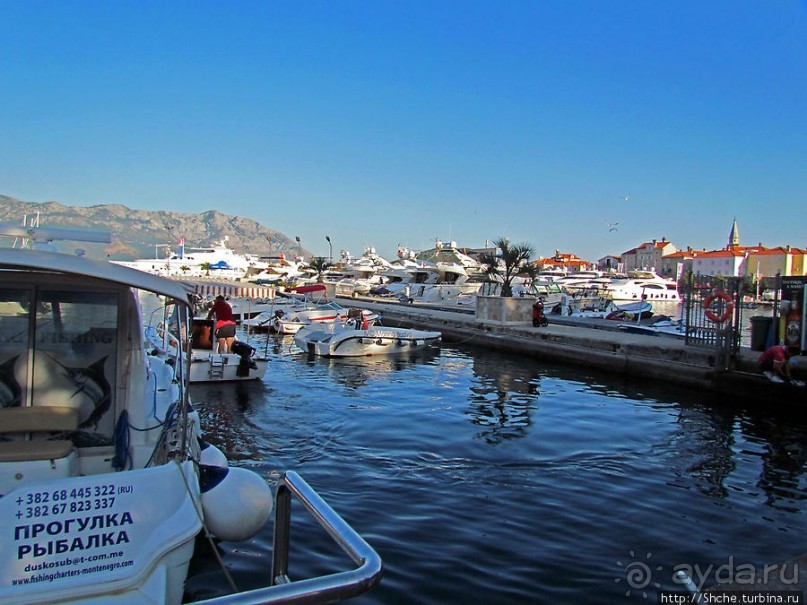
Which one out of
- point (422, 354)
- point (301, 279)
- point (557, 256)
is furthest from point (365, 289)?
point (557, 256)

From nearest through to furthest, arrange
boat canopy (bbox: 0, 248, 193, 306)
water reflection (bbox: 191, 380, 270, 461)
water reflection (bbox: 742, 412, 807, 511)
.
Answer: boat canopy (bbox: 0, 248, 193, 306), water reflection (bbox: 742, 412, 807, 511), water reflection (bbox: 191, 380, 270, 461)

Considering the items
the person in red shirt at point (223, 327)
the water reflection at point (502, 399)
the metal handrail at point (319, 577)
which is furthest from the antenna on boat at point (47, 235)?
the person in red shirt at point (223, 327)

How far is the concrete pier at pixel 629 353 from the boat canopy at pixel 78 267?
14.5 metres

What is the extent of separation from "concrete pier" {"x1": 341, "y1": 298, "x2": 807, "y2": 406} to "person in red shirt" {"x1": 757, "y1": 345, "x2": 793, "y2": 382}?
0.94ft

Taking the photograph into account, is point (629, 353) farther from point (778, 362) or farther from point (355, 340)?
point (355, 340)

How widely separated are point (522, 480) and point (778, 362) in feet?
29.0

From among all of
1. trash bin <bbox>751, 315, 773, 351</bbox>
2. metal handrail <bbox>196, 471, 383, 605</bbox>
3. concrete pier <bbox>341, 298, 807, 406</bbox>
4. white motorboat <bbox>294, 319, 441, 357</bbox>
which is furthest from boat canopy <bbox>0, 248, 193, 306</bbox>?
A: white motorboat <bbox>294, 319, 441, 357</bbox>

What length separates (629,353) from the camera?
19.9 m

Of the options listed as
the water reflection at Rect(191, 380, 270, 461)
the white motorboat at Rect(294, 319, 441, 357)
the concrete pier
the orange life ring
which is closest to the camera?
the water reflection at Rect(191, 380, 270, 461)

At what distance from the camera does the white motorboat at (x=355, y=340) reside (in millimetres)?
22250

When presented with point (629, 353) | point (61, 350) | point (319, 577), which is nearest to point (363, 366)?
point (629, 353)

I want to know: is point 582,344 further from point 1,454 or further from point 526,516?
point 1,454

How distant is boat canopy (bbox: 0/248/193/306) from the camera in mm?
4062

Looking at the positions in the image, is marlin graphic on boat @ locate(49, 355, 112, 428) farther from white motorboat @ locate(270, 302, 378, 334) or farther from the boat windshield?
white motorboat @ locate(270, 302, 378, 334)
